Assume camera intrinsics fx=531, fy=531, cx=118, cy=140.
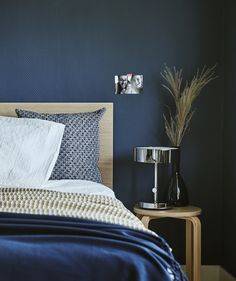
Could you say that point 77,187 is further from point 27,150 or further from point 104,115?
point 104,115

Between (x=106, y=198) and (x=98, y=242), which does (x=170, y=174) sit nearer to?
(x=106, y=198)

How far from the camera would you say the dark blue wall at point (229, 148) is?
3541mm

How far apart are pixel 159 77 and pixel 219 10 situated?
0.64m

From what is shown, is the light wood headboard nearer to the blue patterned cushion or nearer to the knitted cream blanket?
the blue patterned cushion

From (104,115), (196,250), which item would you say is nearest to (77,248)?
(196,250)

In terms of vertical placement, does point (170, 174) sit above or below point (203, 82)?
below

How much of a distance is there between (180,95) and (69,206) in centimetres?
186

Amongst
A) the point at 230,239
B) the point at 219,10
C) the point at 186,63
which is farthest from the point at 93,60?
the point at 230,239

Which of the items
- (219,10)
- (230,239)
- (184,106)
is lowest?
(230,239)

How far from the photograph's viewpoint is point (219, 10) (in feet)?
12.4

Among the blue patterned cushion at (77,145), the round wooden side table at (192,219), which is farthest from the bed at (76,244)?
the round wooden side table at (192,219)

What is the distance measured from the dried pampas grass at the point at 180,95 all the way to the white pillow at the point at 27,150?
87cm

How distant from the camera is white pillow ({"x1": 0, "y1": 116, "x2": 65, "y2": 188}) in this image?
2854 millimetres

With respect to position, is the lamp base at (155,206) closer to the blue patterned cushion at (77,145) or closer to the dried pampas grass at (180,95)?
the blue patterned cushion at (77,145)
